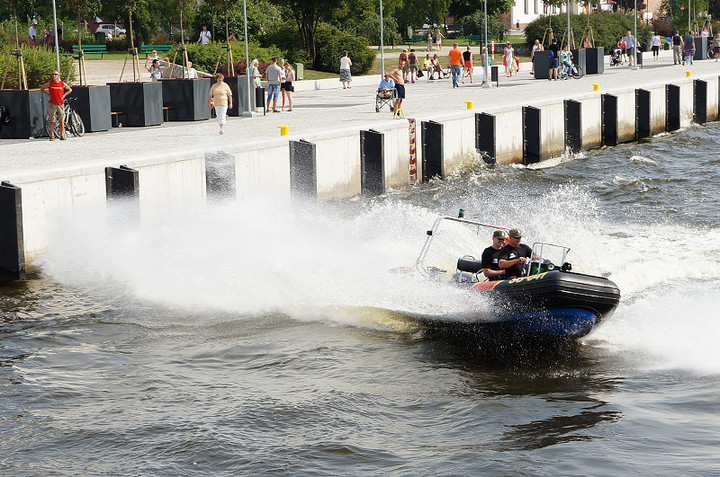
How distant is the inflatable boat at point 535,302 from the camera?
38.5ft

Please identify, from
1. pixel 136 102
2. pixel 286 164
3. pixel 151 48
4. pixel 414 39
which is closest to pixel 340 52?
pixel 151 48

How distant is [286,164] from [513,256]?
984cm

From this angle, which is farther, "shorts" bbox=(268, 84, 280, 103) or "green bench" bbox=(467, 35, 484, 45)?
"green bench" bbox=(467, 35, 484, 45)

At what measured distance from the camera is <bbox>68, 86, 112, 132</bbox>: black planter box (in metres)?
25.5

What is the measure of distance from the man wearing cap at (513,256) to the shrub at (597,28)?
48.2 metres

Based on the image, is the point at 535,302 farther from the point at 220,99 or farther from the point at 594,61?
the point at 594,61

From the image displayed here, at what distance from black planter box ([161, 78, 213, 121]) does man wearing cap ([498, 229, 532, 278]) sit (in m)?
17.5

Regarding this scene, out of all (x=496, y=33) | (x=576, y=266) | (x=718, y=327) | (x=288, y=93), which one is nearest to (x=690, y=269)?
(x=576, y=266)

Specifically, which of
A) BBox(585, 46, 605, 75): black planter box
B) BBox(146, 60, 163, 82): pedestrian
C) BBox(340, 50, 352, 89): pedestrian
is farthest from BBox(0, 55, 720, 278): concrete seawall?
BBox(585, 46, 605, 75): black planter box

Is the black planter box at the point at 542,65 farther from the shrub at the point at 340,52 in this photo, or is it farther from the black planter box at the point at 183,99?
the black planter box at the point at 183,99

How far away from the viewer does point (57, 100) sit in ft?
75.5

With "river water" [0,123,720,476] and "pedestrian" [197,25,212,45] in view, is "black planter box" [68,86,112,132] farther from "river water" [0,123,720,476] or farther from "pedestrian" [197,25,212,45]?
"pedestrian" [197,25,212,45]

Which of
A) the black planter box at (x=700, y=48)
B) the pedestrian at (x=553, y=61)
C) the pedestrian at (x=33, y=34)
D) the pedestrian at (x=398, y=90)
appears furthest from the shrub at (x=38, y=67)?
the black planter box at (x=700, y=48)

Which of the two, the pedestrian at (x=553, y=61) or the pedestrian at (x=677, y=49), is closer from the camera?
the pedestrian at (x=553, y=61)
